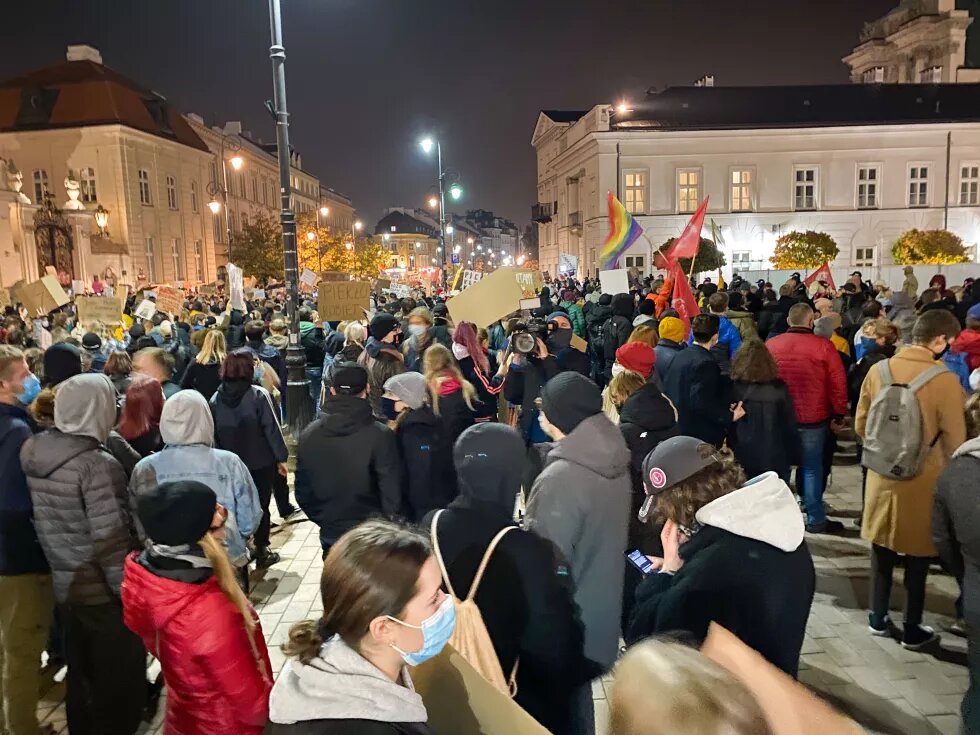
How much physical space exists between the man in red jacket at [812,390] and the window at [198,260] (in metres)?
48.0

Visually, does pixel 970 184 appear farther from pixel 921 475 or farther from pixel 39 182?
pixel 39 182

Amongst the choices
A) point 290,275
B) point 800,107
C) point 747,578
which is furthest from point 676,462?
point 800,107

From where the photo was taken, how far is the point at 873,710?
14.0 feet

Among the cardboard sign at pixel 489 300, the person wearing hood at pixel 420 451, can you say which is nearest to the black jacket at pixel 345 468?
the person wearing hood at pixel 420 451

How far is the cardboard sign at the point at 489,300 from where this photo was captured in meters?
8.07

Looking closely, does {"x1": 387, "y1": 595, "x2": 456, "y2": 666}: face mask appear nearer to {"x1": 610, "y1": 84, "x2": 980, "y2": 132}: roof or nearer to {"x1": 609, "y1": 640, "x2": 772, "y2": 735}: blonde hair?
{"x1": 609, "y1": 640, "x2": 772, "y2": 735}: blonde hair

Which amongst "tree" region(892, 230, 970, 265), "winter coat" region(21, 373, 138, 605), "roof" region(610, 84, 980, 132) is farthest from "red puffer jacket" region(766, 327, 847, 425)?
"roof" region(610, 84, 980, 132)

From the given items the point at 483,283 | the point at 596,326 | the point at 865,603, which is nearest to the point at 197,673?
the point at 865,603

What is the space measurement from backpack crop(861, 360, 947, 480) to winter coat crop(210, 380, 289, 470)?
15.3 ft

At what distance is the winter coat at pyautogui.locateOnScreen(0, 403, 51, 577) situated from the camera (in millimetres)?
4051

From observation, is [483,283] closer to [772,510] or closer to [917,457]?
[917,457]

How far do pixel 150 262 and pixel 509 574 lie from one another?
46.1 meters

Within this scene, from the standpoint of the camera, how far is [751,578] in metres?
2.60

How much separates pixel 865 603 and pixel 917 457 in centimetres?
152
